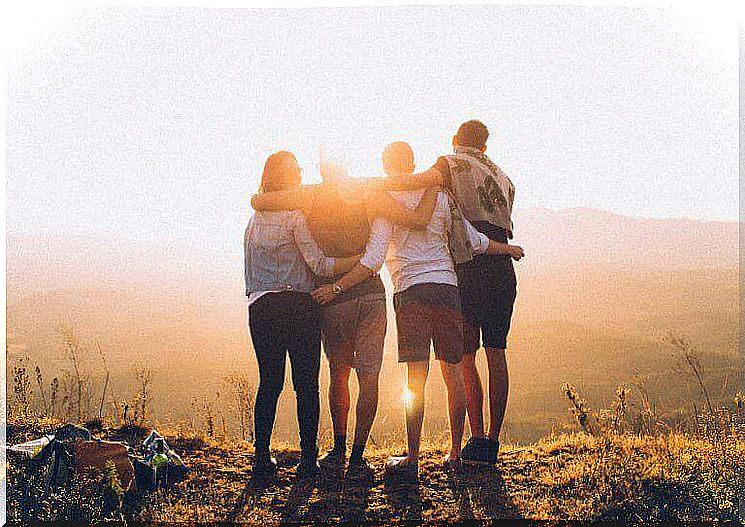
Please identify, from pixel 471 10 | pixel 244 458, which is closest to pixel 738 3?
pixel 471 10

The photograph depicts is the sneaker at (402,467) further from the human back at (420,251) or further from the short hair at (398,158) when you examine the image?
the short hair at (398,158)

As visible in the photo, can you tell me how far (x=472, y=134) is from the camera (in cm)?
559

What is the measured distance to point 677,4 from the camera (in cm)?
570

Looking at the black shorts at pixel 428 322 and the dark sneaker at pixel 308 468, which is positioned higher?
the black shorts at pixel 428 322

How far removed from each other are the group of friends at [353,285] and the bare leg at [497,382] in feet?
0.84

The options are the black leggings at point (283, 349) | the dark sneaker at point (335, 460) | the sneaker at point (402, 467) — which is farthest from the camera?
the dark sneaker at point (335, 460)

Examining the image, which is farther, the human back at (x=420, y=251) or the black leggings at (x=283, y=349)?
the human back at (x=420, y=251)

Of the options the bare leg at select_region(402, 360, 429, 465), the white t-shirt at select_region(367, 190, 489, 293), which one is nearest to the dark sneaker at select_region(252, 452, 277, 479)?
the bare leg at select_region(402, 360, 429, 465)

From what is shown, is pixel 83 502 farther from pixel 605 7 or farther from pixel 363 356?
pixel 605 7

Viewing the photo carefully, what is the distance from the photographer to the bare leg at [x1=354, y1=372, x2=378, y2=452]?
5152 mm

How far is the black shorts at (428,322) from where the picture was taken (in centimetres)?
505

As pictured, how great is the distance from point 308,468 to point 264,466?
9.8 inches

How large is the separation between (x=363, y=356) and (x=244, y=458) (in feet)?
5.04

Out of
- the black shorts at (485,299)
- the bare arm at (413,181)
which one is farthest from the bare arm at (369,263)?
the black shorts at (485,299)
